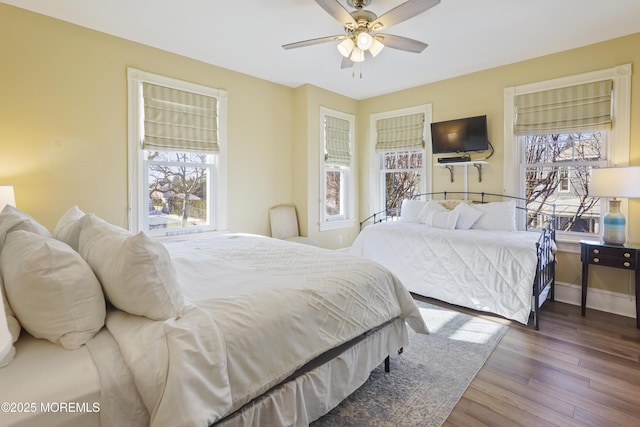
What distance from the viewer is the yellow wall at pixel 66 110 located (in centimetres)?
261

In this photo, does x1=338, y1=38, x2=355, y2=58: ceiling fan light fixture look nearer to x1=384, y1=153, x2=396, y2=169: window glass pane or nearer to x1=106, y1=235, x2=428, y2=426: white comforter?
x1=106, y1=235, x2=428, y2=426: white comforter

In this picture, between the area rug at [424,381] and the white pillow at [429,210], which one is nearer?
the area rug at [424,381]

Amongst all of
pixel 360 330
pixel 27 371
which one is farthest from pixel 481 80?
pixel 27 371

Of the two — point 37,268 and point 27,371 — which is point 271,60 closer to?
point 37,268

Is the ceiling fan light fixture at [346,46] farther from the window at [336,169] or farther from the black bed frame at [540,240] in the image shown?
the black bed frame at [540,240]

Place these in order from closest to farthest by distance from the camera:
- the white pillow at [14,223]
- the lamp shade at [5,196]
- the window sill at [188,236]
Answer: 1. the white pillow at [14,223]
2. the lamp shade at [5,196]
3. the window sill at [188,236]

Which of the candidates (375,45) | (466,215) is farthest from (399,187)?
(375,45)

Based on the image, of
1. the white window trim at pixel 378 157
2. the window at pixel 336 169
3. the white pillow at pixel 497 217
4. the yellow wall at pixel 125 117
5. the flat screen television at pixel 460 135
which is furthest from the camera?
the window at pixel 336 169

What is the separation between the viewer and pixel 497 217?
364cm

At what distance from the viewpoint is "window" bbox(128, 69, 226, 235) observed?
3.26m

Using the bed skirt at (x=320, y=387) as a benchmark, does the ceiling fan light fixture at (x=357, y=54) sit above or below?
above

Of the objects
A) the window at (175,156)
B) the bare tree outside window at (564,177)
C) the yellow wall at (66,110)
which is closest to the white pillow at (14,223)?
the yellow wall at (66,110)

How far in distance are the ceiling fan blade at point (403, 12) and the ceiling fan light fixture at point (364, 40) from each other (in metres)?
0.08

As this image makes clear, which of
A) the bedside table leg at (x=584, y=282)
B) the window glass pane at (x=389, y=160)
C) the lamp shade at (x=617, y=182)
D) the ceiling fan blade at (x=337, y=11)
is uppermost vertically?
the ceiling fan blade at (x=337, y=11)
